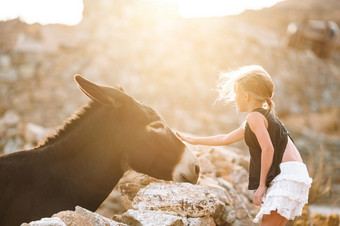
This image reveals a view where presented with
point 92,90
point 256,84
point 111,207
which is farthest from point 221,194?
point 111,207

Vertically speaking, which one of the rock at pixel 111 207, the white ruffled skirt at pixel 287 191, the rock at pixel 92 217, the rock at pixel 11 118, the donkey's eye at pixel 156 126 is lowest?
the rock at pixel 111 207

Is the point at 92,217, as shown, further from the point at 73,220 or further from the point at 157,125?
the point at 157,125

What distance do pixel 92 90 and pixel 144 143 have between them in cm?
74

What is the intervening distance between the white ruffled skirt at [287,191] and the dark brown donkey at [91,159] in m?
0.79

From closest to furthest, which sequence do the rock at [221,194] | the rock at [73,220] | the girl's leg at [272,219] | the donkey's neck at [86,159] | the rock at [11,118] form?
the rock at [73,220] < the girl's leg at [272,219] < the donkey's neck at [86,159] < the rock at [221,194] < the rock at [11,118]

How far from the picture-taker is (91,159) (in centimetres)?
325

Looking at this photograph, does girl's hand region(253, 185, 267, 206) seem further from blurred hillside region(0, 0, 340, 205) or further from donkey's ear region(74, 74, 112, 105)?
blurred hillside region(0, 0, 340, 205)

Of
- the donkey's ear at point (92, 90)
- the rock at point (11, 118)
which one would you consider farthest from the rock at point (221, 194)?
the rock at point (11, 118)

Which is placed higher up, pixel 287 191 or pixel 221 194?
pixel 287 191

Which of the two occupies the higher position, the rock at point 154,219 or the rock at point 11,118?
the rock at point 11,118

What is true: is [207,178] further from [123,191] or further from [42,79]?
[42,79]

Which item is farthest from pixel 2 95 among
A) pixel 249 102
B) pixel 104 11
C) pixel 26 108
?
pixel 249 102

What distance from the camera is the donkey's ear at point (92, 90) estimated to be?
2912 millimetres

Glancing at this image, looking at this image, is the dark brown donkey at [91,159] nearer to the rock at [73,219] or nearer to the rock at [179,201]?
the rock at [179,201]
